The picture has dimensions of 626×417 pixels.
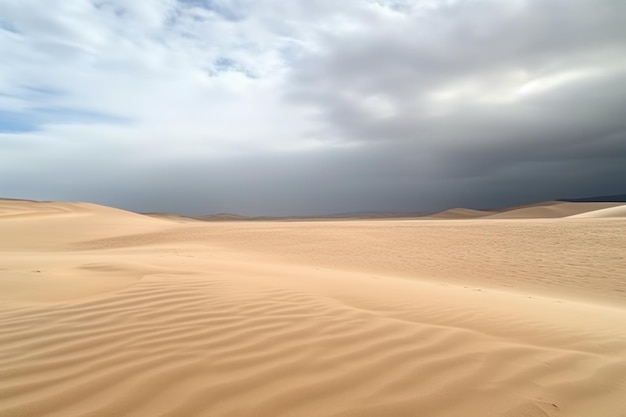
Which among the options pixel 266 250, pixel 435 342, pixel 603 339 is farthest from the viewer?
pixel 266 250

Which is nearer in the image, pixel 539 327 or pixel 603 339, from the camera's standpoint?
pixel 603 339

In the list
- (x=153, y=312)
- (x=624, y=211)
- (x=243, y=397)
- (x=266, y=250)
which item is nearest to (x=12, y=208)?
(x=266, y=250)

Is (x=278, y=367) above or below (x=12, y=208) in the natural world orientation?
below

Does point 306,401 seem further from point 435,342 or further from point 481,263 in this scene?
point 481,263

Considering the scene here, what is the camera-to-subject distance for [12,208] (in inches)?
1307

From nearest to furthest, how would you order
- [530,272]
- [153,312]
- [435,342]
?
[435,342] < [153,312] < [530,272]

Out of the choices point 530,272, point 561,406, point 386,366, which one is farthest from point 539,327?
point 530,272

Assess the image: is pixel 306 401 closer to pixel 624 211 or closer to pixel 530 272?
pixel 530 272

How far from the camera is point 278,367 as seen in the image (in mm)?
2682

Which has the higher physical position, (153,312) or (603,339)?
(153,312)

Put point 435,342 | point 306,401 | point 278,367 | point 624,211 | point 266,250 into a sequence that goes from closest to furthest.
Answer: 1. point 306,401
2. point 278,367
3. point 435,342
4. point 266,250
5. point 624,211

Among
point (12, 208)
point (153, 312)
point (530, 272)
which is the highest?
point (12, 208)

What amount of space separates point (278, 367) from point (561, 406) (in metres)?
1.83

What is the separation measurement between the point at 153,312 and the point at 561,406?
3.66 meters
